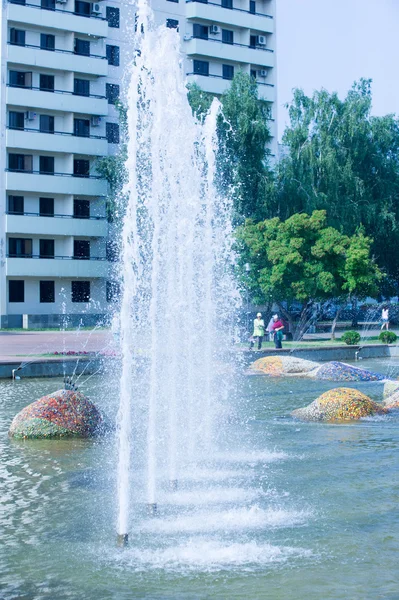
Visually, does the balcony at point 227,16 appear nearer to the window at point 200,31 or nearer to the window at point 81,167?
the window at point 200,31

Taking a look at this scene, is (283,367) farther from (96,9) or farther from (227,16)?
(227,16)

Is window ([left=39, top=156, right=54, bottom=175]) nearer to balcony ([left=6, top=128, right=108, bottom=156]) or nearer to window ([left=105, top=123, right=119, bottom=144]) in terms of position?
balcony ([left=6, top=128, right=108, bottom=156])

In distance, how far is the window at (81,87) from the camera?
55.5 meters

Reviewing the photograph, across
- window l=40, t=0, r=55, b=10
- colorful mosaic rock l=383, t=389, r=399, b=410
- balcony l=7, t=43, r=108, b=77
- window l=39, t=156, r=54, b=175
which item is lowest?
colorful mosaic rock l=383, t=389, r=399, b=410

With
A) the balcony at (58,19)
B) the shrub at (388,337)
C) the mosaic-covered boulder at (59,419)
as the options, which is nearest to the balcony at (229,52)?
the balcony at (58,19)

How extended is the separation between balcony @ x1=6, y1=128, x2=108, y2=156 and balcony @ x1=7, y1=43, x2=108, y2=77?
3895 millimetres

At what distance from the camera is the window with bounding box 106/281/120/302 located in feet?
181

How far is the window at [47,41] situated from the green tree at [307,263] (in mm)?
21403

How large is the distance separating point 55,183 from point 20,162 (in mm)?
2429

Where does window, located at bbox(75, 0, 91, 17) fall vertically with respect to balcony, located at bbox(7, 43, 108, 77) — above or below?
above

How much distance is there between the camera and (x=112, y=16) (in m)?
57.4

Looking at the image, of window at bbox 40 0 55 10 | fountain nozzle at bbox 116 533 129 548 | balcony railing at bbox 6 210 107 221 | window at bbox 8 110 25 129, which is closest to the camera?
fountain nozzle at bbox 116 533 129 548

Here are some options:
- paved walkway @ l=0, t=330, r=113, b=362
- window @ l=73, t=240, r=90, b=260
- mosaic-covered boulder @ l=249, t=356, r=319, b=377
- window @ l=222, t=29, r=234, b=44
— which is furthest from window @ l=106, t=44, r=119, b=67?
mosaic-covered boulder @ l=249, t=356, r=319, b=377

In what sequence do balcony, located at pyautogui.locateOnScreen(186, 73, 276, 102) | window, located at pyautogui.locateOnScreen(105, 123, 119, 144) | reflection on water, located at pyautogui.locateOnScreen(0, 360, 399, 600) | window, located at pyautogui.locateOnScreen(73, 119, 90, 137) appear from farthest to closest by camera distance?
1. balcony, located at pyautogui.locateOnScreen(186, 73, 276, 102)
2. window, located at pyautogui.locateOnScreen(105, 123, 119, 144)
3. window, located at pyautogui.locateOnScreen(73, 119, 90, 137)
4. reflection on water, located at pyautogui.locateOnScreen(0, 360, 399, 600)
